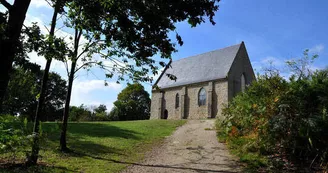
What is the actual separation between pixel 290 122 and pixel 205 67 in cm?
2462

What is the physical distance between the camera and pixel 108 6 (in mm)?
4855

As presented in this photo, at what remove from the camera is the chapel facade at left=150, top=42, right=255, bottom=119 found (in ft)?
95.7

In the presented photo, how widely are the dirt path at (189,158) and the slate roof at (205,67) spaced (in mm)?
17879

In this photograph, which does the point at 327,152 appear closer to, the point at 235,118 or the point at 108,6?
the point at 235,118

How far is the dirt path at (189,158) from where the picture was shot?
7.83m

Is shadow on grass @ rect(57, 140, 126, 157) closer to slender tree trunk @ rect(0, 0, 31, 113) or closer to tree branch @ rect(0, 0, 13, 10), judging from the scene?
slender tree trunk @ rect(0, 0, 31, 113)

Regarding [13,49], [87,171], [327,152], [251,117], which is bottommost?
[87,171]

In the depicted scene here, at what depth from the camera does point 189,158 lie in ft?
30.5

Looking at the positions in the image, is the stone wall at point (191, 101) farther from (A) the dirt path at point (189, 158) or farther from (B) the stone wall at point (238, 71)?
(A) the dirt path at point (189, 158)

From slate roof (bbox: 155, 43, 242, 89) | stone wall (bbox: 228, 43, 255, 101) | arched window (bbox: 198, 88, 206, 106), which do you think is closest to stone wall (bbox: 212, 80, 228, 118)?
stone wall (bbox: 228, 43, 255, 101)

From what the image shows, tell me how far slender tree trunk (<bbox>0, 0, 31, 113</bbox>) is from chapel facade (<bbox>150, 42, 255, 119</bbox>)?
2324 centimetres

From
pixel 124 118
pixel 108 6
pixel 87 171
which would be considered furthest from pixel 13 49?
pixel 124 118

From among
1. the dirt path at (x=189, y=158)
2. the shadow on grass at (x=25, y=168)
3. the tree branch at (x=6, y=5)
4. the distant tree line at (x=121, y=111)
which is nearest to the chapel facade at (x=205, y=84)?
the distant tree line at (x=121, y=111)

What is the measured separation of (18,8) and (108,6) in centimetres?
174
